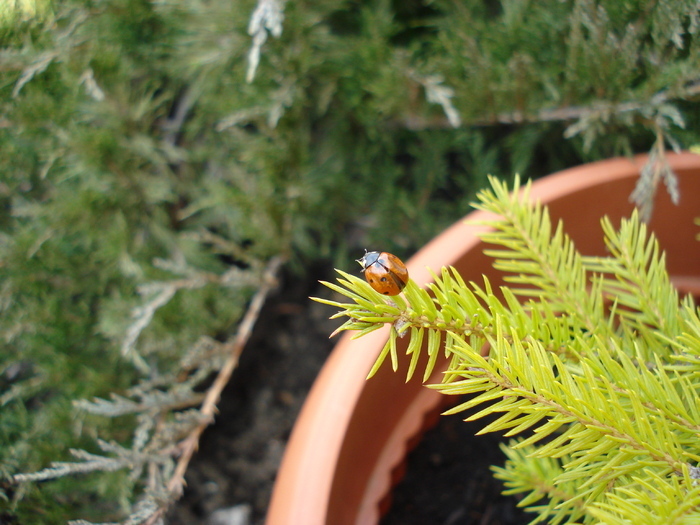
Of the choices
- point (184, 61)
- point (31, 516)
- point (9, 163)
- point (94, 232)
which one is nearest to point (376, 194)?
point (184, 61)

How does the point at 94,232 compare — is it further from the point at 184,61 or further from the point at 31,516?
the point at 31,516

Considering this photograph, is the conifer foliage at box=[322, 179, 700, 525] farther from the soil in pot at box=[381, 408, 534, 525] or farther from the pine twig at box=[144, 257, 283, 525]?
the pine twig at box=[144, 257, 283, 525]

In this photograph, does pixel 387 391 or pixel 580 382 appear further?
pixel 387 391

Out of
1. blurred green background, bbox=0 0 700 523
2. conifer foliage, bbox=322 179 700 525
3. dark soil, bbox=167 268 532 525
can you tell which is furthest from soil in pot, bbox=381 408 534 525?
blurred green background, bbox=0 0 700 523

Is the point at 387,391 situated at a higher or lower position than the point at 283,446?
higher

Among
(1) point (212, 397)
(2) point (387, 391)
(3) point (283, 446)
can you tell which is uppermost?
(2) point (387, 391)

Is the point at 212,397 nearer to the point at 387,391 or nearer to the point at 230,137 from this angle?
the point at 387,391

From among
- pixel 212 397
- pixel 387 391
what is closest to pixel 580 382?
pixel 387 391
